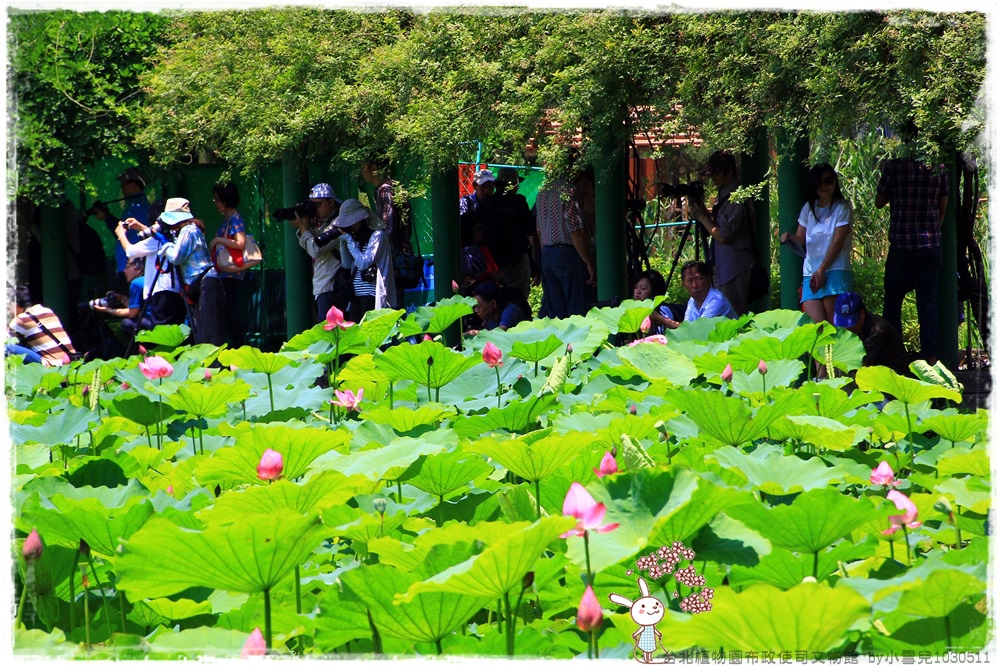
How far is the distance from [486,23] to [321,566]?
6385 mm

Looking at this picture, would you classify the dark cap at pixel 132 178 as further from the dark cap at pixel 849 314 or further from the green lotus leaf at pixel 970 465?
the green lotus leaf at pixel 970 465

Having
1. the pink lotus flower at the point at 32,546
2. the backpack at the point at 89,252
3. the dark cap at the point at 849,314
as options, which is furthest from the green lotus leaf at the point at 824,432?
the backpack at the point at 89,252

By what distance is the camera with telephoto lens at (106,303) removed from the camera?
9219mm

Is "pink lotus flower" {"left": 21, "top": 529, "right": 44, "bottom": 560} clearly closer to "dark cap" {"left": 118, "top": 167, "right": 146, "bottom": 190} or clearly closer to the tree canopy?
the tree canopy

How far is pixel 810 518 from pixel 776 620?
Answer: 37cm

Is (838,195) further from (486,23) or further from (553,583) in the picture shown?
(553,583)

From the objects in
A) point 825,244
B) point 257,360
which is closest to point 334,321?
point 257,360

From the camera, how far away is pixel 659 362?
10.2 ft

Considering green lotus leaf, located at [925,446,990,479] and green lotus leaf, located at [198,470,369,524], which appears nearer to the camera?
green lotus leaf, located at [198,470,369,524]

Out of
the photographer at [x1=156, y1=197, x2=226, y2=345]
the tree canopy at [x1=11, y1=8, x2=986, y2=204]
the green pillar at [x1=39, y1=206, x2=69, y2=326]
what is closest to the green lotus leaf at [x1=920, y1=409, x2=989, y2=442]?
the tree canopy at [x1=11, y1=8, x2=986, y2=204]

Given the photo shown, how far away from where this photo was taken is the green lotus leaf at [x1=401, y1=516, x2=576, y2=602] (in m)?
1.31

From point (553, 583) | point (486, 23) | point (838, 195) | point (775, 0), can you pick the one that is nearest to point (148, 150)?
point (486, 23)

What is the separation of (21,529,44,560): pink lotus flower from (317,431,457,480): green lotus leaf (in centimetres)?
44

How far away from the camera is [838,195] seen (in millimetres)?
6961
